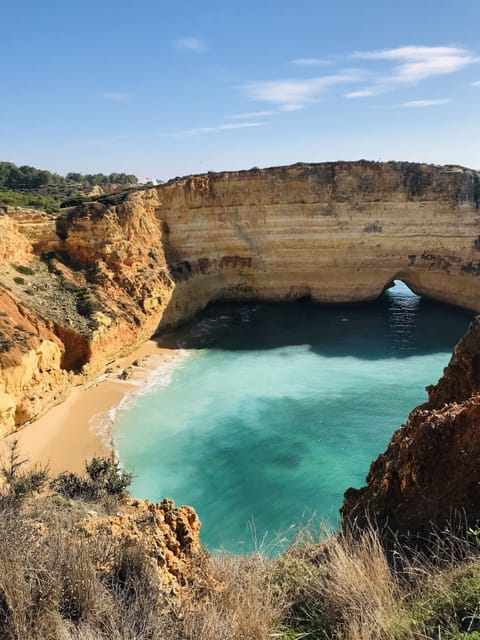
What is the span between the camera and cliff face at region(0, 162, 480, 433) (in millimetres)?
22188

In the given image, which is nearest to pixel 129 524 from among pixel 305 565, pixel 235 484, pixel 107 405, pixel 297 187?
pixel 305 565

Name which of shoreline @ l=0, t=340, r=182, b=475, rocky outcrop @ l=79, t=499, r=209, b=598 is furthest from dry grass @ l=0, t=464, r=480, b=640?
shoreline @ l=0, t=340, r=182, b=475

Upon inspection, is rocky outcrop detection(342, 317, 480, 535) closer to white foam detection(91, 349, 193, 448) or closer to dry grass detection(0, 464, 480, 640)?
dry grass detection(0, 464, 480, 640)

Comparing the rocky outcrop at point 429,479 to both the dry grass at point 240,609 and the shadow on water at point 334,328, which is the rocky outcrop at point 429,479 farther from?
the shadow on water at point 334,328

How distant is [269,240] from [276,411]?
1350 centimetres

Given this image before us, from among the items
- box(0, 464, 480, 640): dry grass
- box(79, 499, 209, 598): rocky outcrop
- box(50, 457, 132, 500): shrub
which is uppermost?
box(0, 464, 480, 640): dry grass

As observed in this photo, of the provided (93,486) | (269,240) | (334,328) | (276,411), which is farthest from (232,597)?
(269,240)

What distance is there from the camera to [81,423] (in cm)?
1549

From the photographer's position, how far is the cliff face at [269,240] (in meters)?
22.2

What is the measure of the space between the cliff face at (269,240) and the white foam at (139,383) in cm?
175

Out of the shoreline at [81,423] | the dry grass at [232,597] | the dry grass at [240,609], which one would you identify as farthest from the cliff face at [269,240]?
the dry grass at [232,597]

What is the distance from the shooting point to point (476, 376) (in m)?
7.50

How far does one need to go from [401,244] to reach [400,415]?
1412 cm

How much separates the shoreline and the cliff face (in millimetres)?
2482
